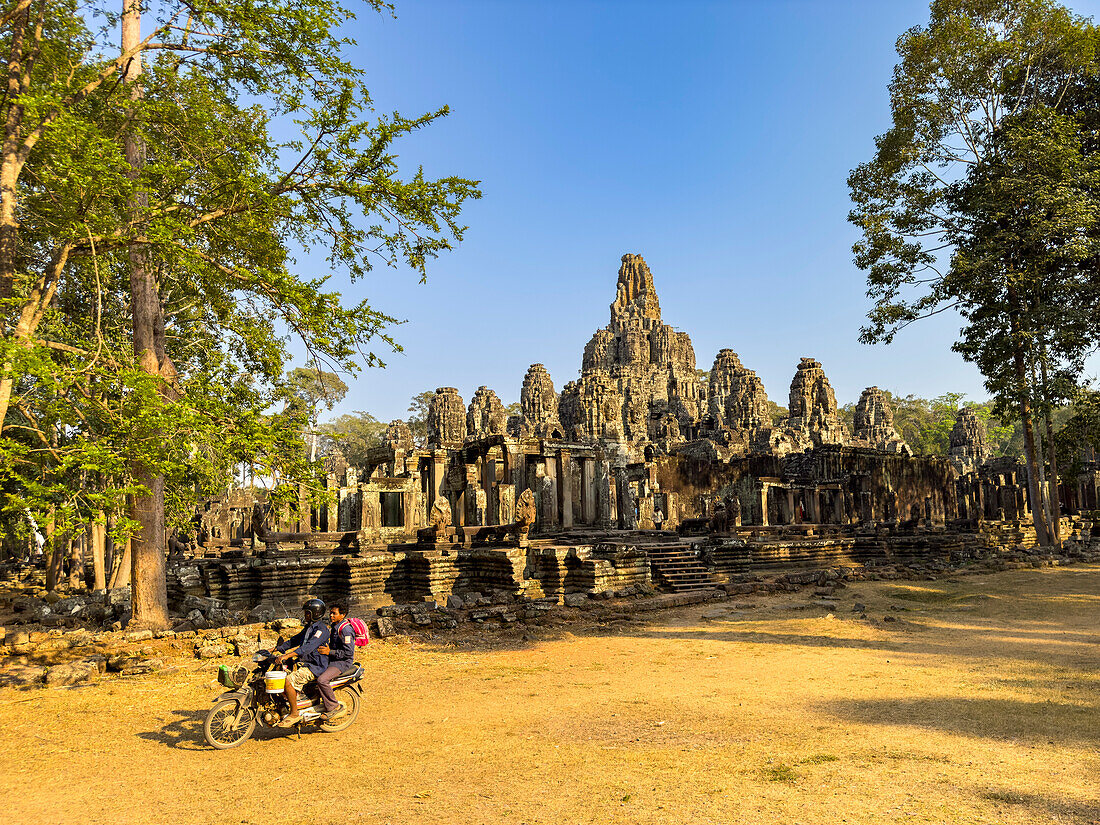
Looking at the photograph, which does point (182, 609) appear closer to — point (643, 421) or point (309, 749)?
point (309, 749)

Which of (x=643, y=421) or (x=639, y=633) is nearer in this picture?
(x=639, y=633)

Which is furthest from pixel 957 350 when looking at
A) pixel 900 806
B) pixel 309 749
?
pixel 309 749

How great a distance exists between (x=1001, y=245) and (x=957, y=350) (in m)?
3.48

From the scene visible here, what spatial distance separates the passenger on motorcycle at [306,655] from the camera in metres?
5.39

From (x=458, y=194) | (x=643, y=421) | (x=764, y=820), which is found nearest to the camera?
(x=764, y=820)

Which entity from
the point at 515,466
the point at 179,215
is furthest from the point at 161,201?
the point at 515,466

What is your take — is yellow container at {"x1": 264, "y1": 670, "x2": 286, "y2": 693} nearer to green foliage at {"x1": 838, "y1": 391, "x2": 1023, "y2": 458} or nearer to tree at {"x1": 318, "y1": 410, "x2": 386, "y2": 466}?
tree at {"x1": 318, "y1": 410, "x2": 386, "y2": 466}

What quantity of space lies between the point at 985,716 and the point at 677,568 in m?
9.88

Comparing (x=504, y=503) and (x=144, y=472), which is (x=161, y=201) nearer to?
(x=144, y=472)

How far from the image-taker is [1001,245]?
1852 cm

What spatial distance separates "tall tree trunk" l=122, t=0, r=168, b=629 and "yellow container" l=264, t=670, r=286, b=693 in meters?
5.83

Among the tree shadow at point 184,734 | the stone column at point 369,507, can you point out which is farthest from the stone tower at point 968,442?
the tree shadow at point 184,734

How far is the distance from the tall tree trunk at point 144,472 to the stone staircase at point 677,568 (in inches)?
386

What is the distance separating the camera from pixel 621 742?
544 centimetres
